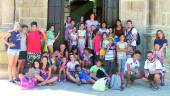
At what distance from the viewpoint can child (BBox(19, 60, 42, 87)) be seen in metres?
11.0

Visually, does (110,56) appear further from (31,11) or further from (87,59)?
(31,11)

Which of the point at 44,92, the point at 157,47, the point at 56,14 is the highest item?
the point at 56,14

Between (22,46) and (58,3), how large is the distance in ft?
6.56

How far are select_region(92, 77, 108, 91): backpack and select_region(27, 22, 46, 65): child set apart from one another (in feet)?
5.53

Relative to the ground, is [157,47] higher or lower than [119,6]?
lower

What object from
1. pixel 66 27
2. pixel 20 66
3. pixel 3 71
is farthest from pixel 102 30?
pixel 3 71

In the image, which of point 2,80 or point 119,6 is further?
point 119,6

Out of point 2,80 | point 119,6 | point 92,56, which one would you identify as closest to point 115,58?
point 92,56

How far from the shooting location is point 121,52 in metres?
12.0

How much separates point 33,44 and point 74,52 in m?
1.23

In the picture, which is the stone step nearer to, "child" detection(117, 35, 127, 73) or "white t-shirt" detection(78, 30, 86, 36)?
"white t-shirt" detection(78, 30, 86, 36)

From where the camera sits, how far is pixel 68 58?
12117mm

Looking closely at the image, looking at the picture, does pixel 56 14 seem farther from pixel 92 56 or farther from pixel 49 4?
pixel 92 56

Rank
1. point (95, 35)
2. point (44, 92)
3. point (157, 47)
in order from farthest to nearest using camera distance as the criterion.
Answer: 1. point (95, 35)
2. point (157, 47)
3. point (44, 92)
